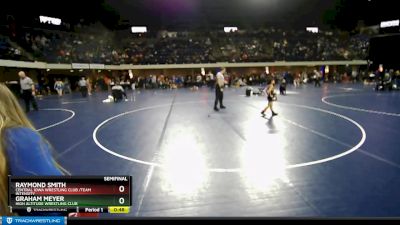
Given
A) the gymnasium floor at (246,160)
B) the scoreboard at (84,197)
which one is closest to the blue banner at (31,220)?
the scoreboard at (84,197)

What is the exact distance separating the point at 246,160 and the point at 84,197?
4.82 metres

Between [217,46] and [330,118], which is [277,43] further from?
[330,118]

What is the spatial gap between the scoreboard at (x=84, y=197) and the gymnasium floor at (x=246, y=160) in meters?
2.20

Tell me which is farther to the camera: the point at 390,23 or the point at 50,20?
the point at 390,23

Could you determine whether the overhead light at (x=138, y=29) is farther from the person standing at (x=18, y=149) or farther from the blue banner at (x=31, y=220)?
the person standing at (x=18, y=149)

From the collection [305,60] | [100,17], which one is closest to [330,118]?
[305,60]

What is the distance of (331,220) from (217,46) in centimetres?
4271

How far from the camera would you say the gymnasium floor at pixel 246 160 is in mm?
4461

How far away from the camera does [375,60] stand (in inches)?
1578

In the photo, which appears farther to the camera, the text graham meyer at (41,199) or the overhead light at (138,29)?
the overhead light at (138,29)

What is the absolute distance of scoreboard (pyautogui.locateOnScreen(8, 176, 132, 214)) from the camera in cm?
211

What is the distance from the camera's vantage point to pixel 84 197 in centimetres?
217

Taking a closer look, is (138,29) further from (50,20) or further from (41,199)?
(41,199)

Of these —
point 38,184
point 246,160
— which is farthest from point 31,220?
point 246,160
